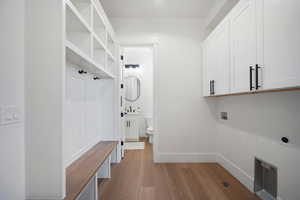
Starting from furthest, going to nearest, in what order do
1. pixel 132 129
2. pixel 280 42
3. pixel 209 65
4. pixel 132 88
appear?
pixel 132 88 < pixel 132 129 < pixel 209 65 < pixel 280 42

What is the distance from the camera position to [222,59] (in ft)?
7.59

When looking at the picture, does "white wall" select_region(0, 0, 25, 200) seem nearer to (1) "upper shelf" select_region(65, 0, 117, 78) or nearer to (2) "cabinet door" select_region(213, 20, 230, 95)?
(1) "upper shelf" select_region(65, 0, 117, 78)

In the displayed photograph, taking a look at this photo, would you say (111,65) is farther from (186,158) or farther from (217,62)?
(186,158)

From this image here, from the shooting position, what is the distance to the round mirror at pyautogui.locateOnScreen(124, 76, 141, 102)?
549 centimetres

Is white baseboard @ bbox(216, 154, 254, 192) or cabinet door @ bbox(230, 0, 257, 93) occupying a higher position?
cabinet door @ bbox(230, 0, 257, 93)

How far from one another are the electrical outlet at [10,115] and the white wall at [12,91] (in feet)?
0.08

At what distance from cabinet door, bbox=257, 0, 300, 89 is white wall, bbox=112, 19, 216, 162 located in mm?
1720

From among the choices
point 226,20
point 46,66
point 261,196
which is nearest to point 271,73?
point 226,20

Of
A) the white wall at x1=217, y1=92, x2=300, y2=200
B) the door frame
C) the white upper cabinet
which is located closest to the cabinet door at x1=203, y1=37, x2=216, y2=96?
the white upper cabinet

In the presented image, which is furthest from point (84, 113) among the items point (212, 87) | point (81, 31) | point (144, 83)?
point (144, 83)

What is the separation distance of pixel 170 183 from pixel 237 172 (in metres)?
0.99

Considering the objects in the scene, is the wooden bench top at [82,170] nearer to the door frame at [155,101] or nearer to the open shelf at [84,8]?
the door frame at [155,101]

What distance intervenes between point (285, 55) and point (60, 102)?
1616 mm

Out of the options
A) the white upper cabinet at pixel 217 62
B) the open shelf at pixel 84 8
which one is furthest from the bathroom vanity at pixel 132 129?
the open shelf at pixel 84 8
